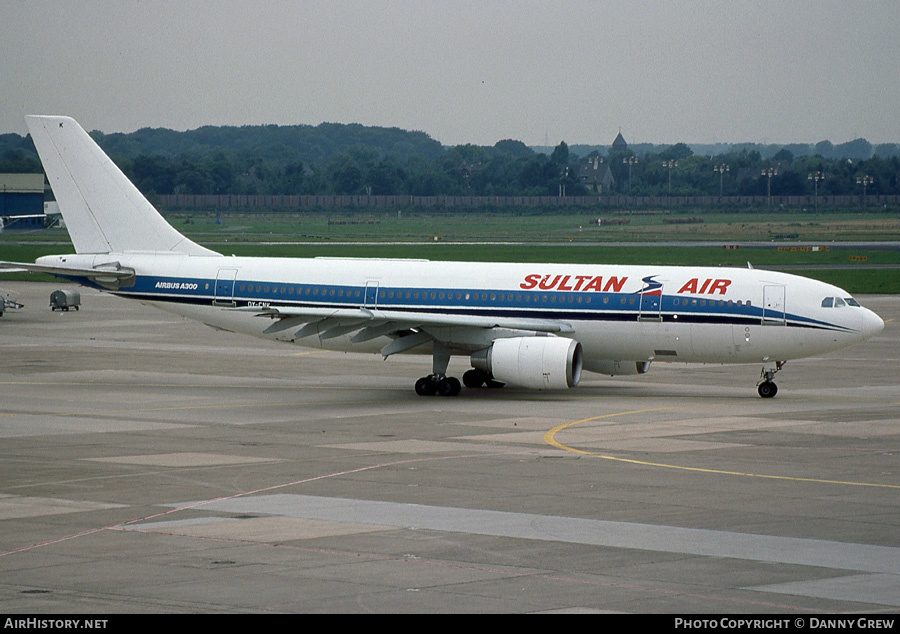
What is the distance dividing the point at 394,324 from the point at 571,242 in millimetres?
→ 98798

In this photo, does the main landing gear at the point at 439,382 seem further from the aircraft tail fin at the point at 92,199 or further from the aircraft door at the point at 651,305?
the aircraft tail fin at the point at 92,199

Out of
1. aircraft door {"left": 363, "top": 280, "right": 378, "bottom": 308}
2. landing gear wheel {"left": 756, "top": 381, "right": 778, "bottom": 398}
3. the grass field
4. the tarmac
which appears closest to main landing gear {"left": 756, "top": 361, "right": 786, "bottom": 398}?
landing gear wheel {"left": 756, "top": 381, "right": 778, "bottom": 398}

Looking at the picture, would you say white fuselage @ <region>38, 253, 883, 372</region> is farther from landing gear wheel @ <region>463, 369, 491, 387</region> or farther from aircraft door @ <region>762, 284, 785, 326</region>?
landing gear wheel @ <region>463, 369, 491, 387</region>

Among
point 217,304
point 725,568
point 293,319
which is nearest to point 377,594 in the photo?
point 725,568

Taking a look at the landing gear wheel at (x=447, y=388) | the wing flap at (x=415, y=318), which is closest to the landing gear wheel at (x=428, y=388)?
the landing gear wheel at (x=447, y=388)

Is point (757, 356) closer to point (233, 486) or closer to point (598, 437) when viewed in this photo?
point (598, 437)

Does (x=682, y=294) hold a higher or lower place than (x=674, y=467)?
higher

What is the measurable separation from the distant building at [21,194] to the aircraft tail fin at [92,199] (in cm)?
11565

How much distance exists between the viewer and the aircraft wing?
39.1m

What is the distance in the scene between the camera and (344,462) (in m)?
27.8

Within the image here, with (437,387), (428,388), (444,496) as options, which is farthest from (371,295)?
(444,496)

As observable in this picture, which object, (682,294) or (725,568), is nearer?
(725,568)

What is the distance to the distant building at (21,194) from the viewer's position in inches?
6161
